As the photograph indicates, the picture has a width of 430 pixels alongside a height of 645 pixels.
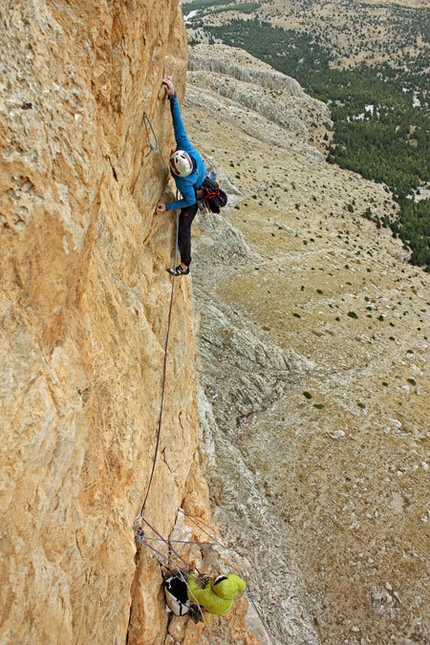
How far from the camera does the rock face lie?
3.70 m

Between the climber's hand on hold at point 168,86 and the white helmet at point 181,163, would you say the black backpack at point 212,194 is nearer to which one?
the white helmet at point 181,163

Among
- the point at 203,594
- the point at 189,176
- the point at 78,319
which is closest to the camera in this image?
the point at 78,319

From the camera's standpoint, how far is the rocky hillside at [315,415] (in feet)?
40.5

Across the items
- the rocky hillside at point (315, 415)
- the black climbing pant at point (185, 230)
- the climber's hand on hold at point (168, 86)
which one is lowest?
the rocky hillside at point (315, 415)

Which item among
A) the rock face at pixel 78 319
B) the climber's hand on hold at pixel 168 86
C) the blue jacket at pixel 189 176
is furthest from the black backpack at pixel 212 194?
the climber's hand on hold at pixel 168 86

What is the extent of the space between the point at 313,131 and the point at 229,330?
51.9 metres

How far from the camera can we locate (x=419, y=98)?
88312 millimetres

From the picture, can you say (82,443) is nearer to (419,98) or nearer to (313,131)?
(313,131)

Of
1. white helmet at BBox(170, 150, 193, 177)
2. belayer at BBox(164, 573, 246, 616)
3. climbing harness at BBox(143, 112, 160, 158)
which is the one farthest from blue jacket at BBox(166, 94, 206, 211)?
belayer at BBox(164, 573, 246, 616)

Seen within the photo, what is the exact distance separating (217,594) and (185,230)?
7200 millimetres

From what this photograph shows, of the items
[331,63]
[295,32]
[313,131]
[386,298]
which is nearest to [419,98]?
[331,63]

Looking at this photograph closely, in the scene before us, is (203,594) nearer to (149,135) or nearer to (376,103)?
(149,135)

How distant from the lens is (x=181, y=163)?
24.4ft

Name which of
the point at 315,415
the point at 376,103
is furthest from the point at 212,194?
the point at 376,103
